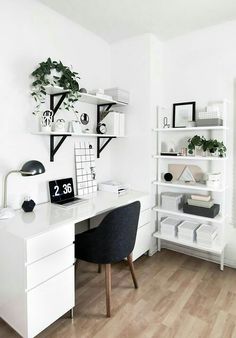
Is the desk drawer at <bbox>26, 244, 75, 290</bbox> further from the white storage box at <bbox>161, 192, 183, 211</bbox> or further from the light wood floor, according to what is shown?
the white storage box at <bbox>161, 192, 183, 211</bbox>

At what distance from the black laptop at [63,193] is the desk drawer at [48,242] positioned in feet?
1.53

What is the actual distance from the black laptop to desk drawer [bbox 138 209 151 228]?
2.06ft

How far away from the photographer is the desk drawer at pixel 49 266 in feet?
4.66

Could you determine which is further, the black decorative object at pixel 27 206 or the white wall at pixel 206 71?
the white wall at pixel 206 71

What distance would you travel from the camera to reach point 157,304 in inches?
74.0

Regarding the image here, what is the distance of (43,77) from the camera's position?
6.26ft

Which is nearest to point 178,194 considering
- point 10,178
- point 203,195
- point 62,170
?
point 203,195

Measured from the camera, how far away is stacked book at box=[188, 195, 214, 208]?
7.77ft

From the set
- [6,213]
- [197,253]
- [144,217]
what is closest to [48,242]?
[6,213]

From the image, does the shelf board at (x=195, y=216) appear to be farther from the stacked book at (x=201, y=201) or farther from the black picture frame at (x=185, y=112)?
the black picture frame at (x=185, y=112)

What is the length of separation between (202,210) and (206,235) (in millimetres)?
248

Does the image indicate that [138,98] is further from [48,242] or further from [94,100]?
[48,242]

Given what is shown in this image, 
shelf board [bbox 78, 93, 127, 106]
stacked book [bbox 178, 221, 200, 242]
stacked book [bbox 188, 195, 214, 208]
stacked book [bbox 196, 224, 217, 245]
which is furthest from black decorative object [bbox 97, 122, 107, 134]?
stacked book [bbox 196, 224, 217, 245]

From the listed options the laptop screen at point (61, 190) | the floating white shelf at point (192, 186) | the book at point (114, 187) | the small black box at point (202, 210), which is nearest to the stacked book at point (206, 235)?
the small black box at point (202, 210)
